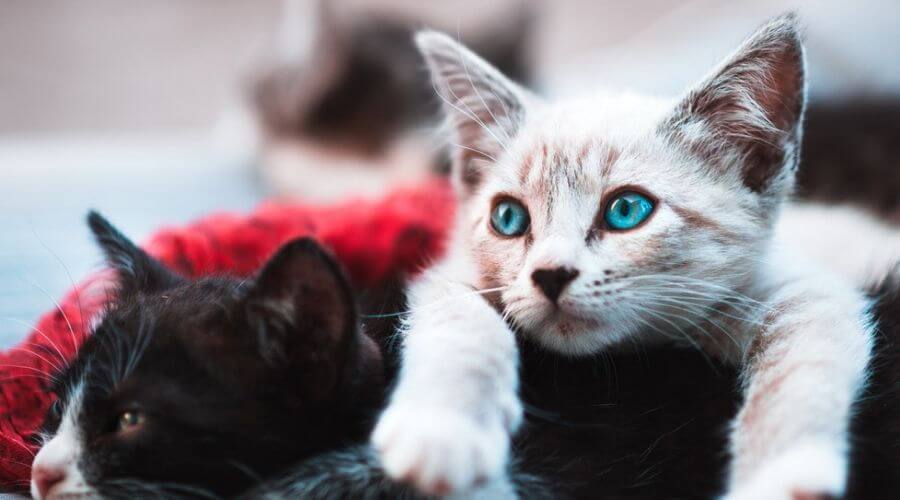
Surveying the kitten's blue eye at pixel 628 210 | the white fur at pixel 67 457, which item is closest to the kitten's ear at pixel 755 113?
the kitten's blue eye at pixel 628 210

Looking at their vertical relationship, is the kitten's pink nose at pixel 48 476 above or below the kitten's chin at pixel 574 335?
below

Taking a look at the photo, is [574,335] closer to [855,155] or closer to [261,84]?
[855,155]

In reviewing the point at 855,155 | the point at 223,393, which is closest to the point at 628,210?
the point at 223,393

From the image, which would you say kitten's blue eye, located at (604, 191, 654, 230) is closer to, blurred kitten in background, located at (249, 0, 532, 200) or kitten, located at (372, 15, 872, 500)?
kitten, located at (372, 15, 872, 500)

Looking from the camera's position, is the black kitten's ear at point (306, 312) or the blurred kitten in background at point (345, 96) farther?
the blurred kitten in background at point (345, 96)

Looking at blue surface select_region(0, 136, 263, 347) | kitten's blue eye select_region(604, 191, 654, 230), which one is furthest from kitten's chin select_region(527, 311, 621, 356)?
blue surface select_region(0, 136, 263, 347)

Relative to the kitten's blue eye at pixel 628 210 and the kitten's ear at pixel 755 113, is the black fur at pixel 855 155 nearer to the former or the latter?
the kitten's ear at pixel 755 113
